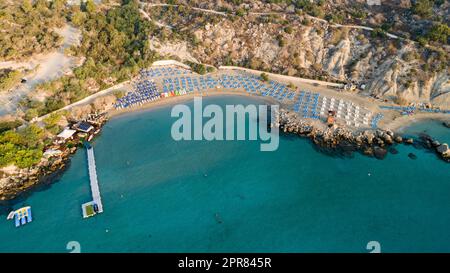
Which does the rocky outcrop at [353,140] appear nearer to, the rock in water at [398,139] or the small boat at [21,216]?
the rock in water at [398,139]

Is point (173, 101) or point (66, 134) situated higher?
point (173, 101)

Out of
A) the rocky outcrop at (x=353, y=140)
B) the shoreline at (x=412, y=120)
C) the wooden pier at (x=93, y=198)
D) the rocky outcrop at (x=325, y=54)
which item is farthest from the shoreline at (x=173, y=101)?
the shoreline at (x=412, y=120)

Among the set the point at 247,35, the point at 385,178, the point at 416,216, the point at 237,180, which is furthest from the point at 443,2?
the point at 237,180

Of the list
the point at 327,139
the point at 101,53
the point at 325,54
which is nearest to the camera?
the point at 327,139

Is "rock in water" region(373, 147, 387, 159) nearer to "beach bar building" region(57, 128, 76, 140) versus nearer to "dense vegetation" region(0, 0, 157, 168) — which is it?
"dense vegetation" region(0, 0, 157, 168)

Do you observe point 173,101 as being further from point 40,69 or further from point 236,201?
point 236,201

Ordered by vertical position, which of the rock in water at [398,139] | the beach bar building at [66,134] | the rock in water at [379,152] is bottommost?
the rock in water at [379,152]

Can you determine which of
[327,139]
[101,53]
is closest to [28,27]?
[101,53]
